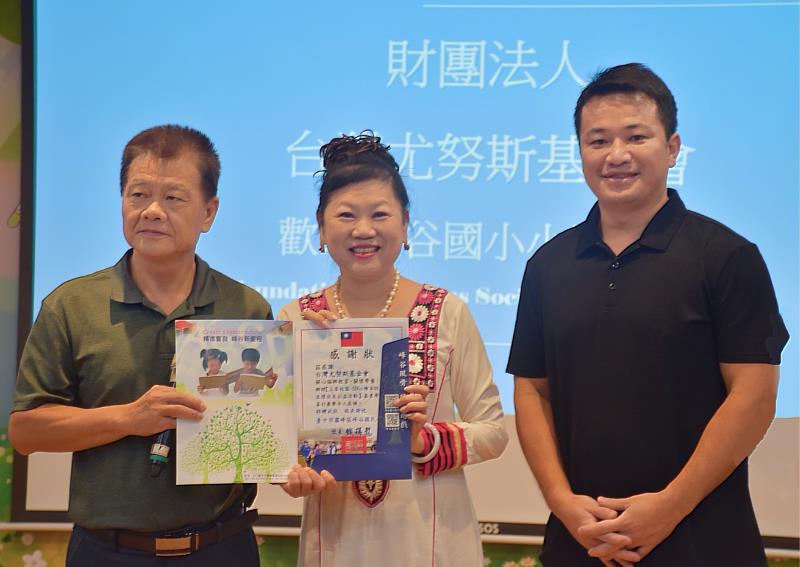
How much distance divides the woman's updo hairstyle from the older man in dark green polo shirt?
0.27 meters

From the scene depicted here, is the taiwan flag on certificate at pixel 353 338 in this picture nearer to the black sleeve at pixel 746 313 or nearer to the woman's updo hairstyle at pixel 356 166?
the woman's updo hairstyle at pixel 356 166

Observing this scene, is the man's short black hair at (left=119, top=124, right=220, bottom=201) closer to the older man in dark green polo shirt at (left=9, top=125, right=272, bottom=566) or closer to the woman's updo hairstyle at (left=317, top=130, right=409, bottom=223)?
the older man in dark green polo shirt at (left=9, top=125, right=272, bottom=566)

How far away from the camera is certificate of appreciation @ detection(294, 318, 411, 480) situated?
5.76 feet

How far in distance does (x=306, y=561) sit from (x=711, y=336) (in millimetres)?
991

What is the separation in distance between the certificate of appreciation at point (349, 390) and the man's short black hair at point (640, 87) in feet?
2.14

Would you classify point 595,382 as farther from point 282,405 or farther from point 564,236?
point 282,405

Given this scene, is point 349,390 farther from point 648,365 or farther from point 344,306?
point 648,365

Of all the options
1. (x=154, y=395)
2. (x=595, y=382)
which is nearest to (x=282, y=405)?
(x=154, y=395)

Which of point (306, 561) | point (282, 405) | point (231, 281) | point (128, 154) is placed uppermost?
point (128, 154)

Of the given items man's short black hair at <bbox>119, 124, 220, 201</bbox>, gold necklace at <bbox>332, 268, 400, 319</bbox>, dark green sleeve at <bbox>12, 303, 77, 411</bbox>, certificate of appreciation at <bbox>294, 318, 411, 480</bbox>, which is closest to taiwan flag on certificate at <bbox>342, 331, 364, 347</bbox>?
certificate of appreciation at <bbox>294, 318, 411, 480</bbox>

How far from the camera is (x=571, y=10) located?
308cm

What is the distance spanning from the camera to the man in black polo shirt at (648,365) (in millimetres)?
1659

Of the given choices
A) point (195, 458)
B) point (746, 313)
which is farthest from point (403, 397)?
point (746, 313)

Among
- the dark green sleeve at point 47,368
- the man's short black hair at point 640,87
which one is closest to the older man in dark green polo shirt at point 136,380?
the dark green sleeve at point 47,368
